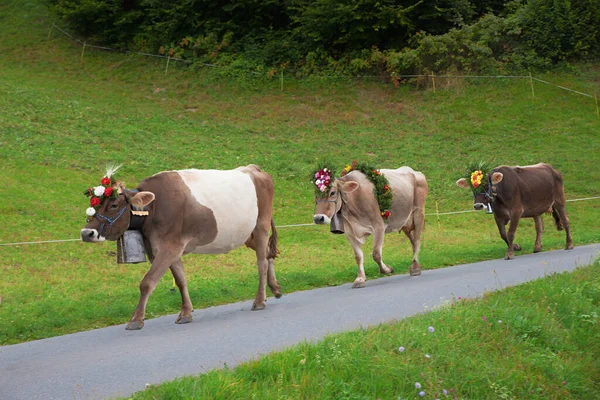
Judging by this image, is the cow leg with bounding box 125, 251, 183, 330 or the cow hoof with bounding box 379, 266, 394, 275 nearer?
the cow leg with bounding box 125, 251, 183, 330

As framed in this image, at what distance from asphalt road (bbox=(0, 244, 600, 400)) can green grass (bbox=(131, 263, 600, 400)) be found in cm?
68

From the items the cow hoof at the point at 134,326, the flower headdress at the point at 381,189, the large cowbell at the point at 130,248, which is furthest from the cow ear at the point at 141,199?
the flower headdress at the point at 381,189

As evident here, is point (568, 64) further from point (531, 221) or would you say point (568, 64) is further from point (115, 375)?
point (115, 375)

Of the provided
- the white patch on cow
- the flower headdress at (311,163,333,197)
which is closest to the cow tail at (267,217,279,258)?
the white patch on cow

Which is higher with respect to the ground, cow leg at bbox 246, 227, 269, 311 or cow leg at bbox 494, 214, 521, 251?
cow leg at bbox 246, 227, 269, 311

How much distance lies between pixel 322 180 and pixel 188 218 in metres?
3.91

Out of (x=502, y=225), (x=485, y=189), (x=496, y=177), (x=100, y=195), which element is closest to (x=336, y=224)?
(x=485, y=189)

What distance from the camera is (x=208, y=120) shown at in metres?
37.4

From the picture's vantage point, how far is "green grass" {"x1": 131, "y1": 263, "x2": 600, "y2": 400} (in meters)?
7.02

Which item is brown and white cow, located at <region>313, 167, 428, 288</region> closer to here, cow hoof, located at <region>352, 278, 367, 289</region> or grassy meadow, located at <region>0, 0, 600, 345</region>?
cow hoof, located at <region>352, 278, 367, 289</region>

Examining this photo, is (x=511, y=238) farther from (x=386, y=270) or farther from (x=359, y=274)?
(x=359, y=274)

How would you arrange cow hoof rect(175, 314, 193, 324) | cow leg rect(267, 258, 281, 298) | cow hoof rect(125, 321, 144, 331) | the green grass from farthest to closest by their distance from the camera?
cow leg rect(267, 258, 281, 298) → cow hoof rect(175, 314, 193, 324) → cow hoof rect(125, 321, 144, 331) → the green grass

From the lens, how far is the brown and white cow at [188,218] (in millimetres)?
11031

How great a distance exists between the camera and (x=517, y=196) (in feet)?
65.3
